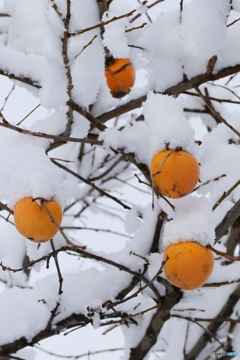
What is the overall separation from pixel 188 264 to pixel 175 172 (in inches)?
10.2

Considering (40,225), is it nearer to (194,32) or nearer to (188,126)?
(188,126)

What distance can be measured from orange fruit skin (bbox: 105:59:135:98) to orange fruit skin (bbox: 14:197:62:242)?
1321 millimetres

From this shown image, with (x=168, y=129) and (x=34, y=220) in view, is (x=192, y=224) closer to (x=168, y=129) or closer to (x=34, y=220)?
(x=168, y=129)

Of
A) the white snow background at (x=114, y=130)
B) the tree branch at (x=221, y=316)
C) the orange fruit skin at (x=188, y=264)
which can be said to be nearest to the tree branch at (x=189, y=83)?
the white snow background at (x=114, y=130)

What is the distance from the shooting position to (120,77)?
8.20 ft

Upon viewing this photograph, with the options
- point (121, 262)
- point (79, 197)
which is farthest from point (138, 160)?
point (79, 197)

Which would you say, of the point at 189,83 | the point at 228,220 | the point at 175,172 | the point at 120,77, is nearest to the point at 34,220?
the point at 175,172

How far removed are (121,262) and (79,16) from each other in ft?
3.16

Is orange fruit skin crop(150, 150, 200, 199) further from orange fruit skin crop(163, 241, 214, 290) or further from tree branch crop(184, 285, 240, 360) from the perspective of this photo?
tree branch crop(184, 285, 240, 360)

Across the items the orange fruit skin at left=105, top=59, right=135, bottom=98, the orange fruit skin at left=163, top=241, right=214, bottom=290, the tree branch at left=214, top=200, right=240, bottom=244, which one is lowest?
the orange fruit skin at left=163, top=241, right=214, bottom=290

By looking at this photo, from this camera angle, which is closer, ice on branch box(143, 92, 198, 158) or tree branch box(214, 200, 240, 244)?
ice on branch box(143, 92, 198, 158)

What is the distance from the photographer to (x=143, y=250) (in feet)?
5.98

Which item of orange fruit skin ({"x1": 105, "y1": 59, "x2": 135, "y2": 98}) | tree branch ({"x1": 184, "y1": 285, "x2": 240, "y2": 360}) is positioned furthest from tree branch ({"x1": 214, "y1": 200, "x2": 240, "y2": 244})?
orange fruit skin ({"x1": 105, "y1": 59, "x2": 135, "y2": 98})

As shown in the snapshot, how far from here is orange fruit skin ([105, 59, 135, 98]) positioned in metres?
2.49
